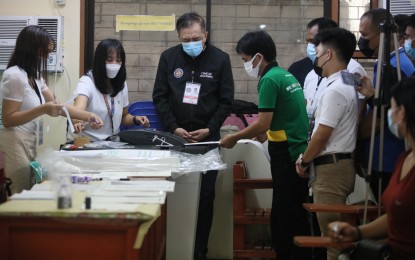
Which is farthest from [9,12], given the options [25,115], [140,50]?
[25,115]

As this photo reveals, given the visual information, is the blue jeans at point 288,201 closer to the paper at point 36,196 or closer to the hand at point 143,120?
the hand at point 143,120

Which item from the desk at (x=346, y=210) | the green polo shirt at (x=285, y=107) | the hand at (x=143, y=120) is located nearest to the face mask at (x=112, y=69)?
the hand at (x=143, y=120)

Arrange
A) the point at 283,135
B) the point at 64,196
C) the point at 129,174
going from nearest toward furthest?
the point at 64,196 < the point at 129,174 < the point at 283,135

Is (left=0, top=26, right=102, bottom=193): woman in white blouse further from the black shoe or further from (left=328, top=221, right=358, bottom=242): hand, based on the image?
(left=328, top=221, right=358, bottom=242): hand

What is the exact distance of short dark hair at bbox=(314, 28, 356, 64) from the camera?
264 cm

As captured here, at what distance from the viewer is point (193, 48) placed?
11.4ft

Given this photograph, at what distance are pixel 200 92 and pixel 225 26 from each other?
111 cm

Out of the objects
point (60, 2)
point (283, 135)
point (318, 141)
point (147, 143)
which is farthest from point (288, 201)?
point (60, 2)

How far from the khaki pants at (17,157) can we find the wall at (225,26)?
1.67 m

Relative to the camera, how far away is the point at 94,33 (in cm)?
445

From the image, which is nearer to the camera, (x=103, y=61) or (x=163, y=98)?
(x=103, y=61)

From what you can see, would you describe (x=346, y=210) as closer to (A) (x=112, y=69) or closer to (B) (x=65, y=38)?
(A) (x=112, y=69)

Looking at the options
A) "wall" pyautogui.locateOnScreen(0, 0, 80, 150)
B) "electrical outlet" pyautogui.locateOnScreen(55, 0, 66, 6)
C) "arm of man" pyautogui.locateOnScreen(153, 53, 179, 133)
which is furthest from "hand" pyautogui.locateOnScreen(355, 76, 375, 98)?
"electrical outlet" pyautogui.locateOnScreen(55, 0, 66, 6)

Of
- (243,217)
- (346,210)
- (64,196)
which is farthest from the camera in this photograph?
(243,217)
